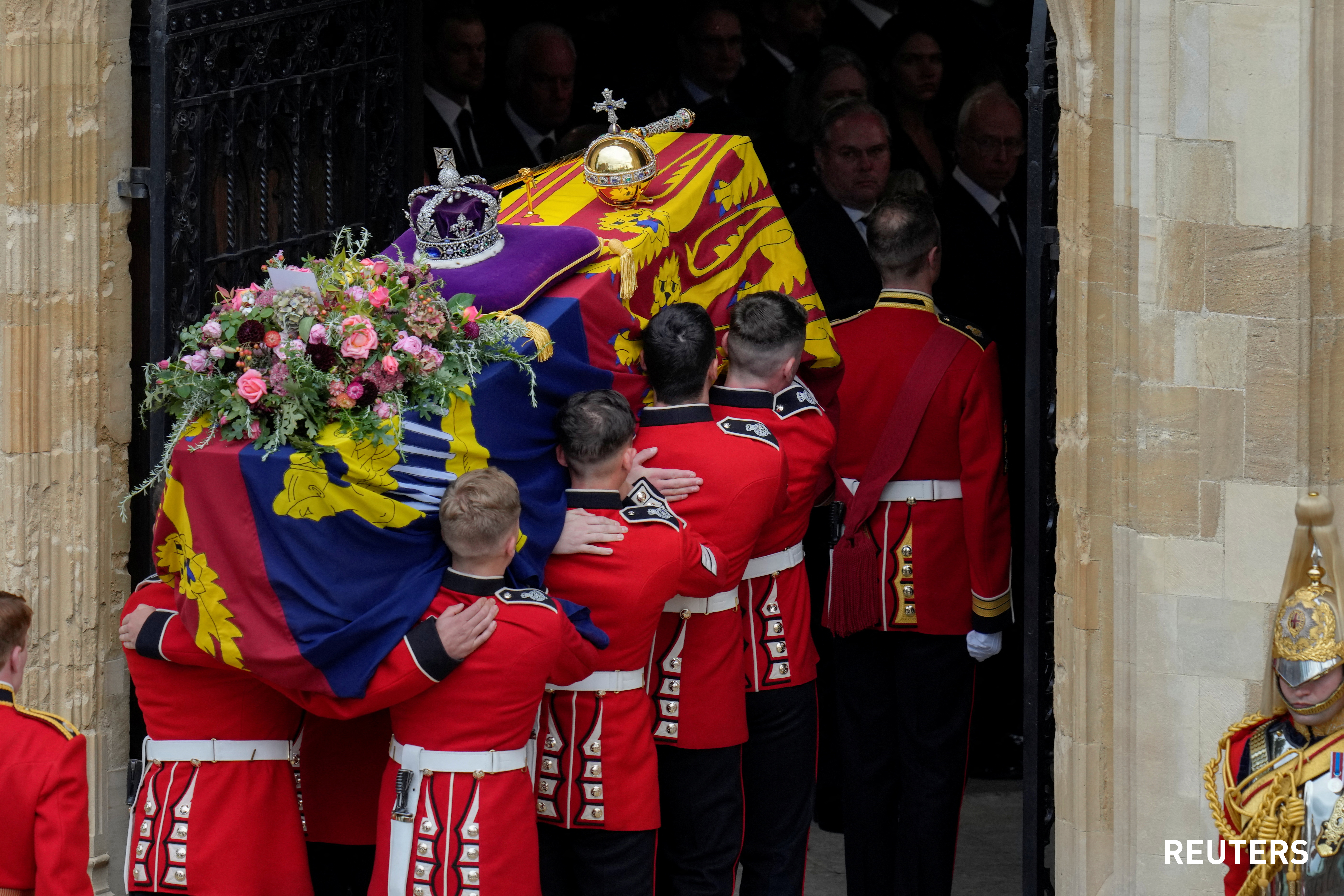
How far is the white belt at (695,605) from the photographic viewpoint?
15.7 ft

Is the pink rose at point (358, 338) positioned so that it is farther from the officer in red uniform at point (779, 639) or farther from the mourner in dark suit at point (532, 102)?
the mourner in dark suit at point (532, 102)

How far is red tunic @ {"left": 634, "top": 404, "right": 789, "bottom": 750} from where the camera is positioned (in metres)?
4.70

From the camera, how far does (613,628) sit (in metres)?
4.41

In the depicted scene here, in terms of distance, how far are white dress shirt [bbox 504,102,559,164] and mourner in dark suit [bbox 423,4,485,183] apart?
6.9 inches

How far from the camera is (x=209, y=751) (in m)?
4.33

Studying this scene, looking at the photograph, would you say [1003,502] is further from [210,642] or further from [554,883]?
[210,642]

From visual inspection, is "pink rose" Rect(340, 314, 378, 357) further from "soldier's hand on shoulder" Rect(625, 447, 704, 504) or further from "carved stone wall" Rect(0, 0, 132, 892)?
"carved stone wall" Rect(0, 0, 132, 892)

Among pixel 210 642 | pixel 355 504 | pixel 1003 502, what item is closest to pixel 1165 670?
pixel 1003 502

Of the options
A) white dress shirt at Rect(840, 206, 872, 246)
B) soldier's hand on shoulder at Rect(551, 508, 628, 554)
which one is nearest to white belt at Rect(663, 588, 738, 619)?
soldier's hand on shoulder at Rect(551, 508, 628, 554)

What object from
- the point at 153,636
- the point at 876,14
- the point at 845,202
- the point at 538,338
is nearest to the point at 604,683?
the point at 538,338

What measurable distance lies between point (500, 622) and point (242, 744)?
736 mm

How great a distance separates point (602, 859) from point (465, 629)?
2.67 feet

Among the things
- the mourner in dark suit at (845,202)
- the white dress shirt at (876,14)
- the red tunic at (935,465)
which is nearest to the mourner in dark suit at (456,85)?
the mourner in dark suit at (845,202)

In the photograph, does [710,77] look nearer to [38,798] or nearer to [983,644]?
[983,644]
